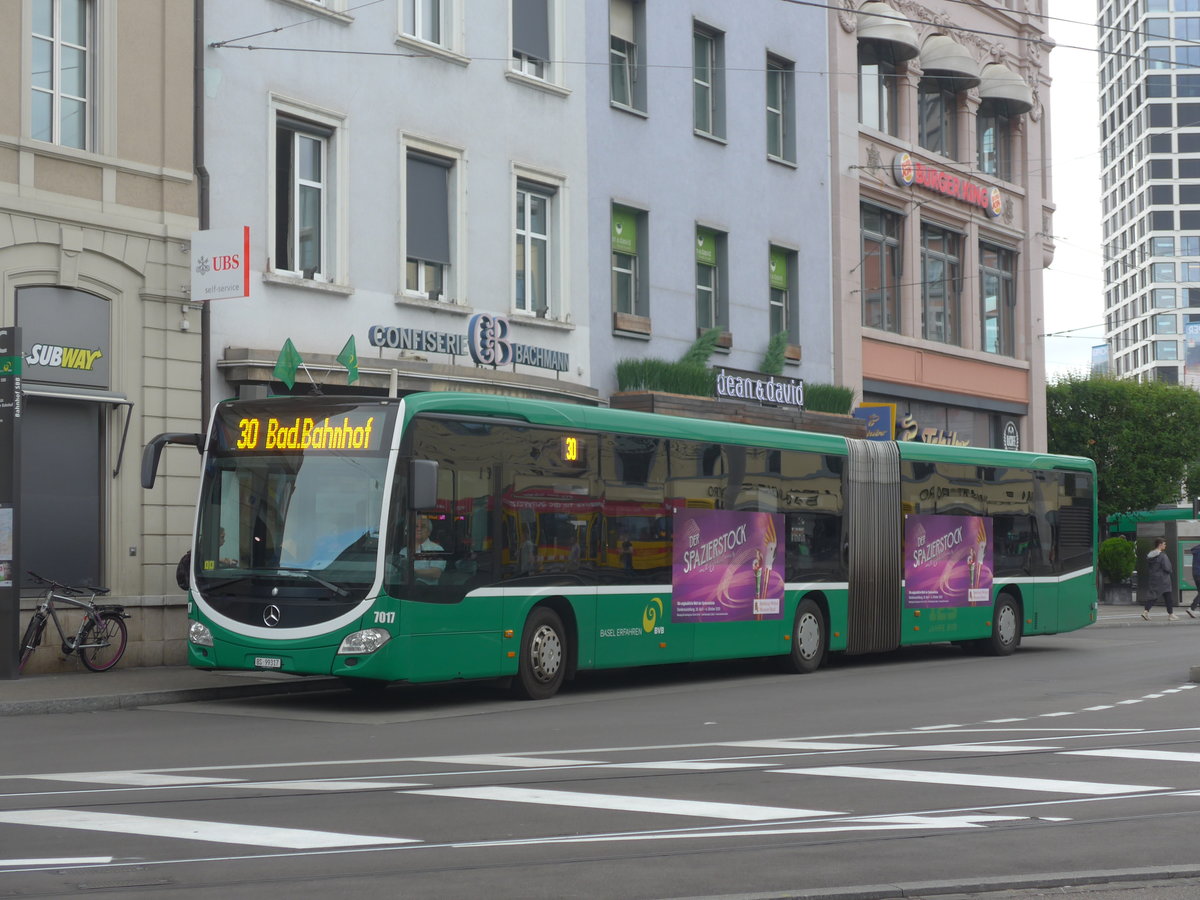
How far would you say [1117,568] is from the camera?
45.5 metres

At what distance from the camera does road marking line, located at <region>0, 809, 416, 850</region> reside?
818 cm

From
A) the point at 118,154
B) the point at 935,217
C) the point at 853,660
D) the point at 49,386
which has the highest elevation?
the point at 935,217

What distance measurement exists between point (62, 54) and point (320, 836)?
1412 centimetres

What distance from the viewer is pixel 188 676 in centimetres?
1888

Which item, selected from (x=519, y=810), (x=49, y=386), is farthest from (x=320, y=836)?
(x=49, y=386)

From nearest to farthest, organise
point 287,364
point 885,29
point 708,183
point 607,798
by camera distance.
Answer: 1. point 607,798
2. point 287,364
3. point 708,183
4. point 885,29

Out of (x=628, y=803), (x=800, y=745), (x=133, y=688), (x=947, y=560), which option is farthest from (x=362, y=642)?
(x=947, y=560)

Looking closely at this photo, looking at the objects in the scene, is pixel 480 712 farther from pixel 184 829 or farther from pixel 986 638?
pixel 986 638

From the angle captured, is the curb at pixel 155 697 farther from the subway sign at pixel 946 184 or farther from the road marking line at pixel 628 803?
the subway sign at pixel 946 184

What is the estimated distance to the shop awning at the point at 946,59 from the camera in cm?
3781

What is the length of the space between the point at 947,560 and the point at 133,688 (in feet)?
38.9

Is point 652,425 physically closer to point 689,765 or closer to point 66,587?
point 66,587

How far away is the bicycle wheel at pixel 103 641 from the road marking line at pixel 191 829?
10.1 m

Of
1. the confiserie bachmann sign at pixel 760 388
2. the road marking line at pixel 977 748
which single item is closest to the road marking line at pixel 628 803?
the road marking line at pixel 977 748
